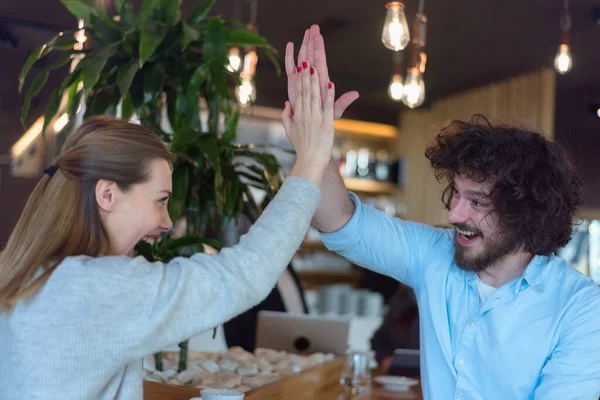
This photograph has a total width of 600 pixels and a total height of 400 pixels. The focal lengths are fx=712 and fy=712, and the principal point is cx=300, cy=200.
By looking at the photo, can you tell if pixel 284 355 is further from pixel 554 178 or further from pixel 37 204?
pixel 37 204

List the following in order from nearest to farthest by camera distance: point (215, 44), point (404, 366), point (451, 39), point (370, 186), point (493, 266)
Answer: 1. point (493, 266)
2. point (215, 44)
3. point (404, 366)
4. point (451, 39)
5. point (370, 186)

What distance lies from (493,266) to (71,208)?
1004 millimetres

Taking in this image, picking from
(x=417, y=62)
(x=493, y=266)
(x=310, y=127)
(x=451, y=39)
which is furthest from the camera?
(x=451, y=39)

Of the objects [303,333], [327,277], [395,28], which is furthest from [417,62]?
[327,277]

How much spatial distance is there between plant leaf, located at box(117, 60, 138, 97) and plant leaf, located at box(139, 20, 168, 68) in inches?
2.3

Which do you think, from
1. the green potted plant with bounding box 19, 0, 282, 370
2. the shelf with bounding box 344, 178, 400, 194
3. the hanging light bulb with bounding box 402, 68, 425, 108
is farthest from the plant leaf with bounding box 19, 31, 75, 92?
the shelf with bounding box 344, 178, 400, 194

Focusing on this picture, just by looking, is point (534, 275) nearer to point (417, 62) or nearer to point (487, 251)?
point (487, 251)

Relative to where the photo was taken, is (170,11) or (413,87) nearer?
(170,11)

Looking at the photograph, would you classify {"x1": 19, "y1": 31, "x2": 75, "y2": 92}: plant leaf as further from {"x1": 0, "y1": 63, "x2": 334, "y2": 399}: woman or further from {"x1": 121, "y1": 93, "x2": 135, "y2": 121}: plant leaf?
{"x1": 0, "y1": 63, "x2": 334, "y2": 399}: woman

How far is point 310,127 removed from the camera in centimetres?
124

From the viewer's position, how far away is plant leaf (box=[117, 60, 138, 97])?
1.83 metres

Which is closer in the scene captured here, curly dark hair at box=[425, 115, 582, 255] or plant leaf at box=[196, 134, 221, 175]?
curly dark hair at box=[425, 115, 582, 255]

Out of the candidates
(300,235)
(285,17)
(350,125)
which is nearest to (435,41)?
(285,17)


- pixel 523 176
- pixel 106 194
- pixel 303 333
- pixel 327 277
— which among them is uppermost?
pixel 523 176
